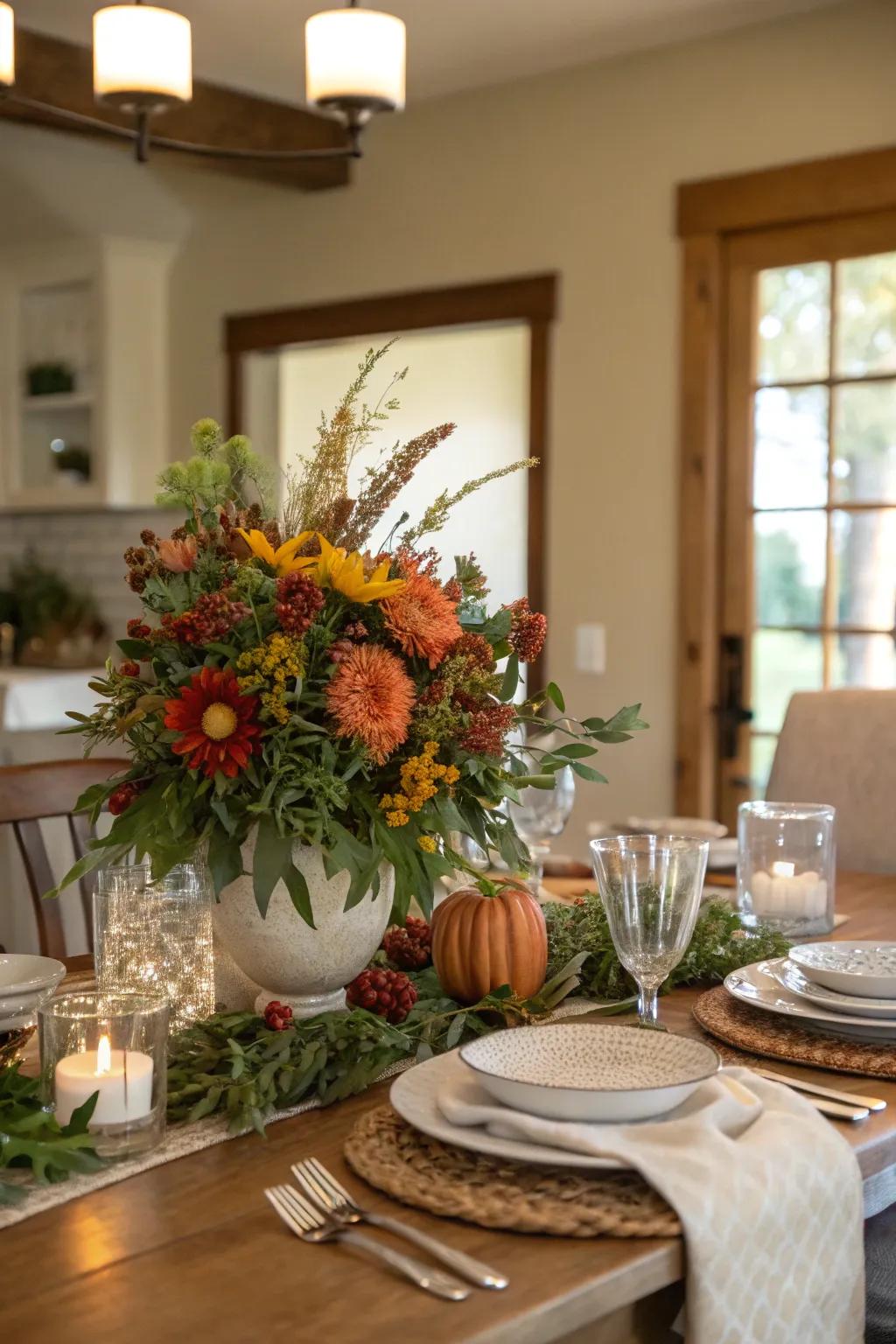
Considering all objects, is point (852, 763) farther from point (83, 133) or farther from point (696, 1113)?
point (83, 133)

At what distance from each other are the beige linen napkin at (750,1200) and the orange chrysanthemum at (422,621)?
0.37 metres

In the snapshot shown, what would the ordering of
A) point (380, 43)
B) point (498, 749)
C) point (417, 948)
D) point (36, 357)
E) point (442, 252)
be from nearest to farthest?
point (498, 749) → point (417, 948) → point (380, 43) → point (442, 252) → point (36, 357)

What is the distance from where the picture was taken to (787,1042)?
1263 millimetres

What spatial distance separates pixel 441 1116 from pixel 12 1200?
281mm

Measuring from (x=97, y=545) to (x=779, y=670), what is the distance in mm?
2625

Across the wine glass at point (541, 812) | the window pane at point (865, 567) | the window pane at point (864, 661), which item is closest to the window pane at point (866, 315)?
the window pane at point (865, 567)

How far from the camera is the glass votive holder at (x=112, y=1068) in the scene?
102 centimetres

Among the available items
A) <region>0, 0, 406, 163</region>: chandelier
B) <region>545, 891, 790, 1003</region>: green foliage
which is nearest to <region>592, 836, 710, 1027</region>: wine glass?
<region>545, 891, 790, 1003</region>: green foliage

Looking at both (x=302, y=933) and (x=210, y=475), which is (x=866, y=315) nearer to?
(x=210, y=475)

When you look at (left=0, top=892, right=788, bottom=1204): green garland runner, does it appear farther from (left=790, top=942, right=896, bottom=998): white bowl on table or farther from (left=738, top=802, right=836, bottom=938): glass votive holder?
(left=738, top=802, right=836, bottom=938): glass votive holder

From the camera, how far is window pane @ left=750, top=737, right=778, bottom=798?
3.79 meters

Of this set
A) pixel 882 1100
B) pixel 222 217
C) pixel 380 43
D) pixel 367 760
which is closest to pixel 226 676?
pixel 367 760

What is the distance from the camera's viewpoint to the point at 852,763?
251 cm

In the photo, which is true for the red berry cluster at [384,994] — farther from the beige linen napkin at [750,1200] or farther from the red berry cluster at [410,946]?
the beige linen napkin at [750,1200]
